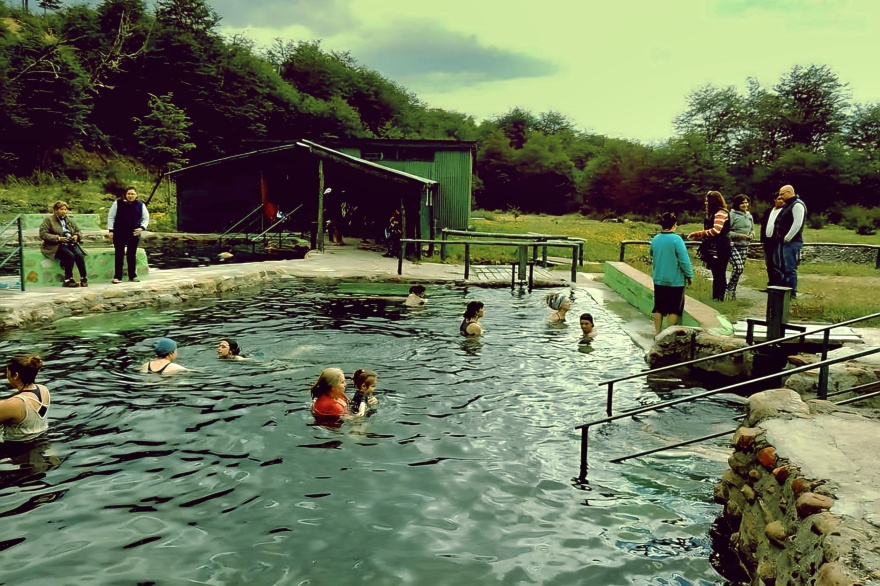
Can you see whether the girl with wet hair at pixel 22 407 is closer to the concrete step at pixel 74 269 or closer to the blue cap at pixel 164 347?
the blue cap at pixel 164 347

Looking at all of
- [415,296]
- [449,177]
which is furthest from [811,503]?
[449,177]

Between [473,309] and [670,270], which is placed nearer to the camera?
[670,270]

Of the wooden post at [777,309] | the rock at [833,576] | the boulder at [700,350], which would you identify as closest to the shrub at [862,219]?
the boulder at [700,350]

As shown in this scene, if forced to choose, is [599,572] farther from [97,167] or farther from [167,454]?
[97,167]

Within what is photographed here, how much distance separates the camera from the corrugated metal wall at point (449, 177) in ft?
101

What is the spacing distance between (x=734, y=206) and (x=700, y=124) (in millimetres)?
53889

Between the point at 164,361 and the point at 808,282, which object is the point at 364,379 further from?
the point at 808,282

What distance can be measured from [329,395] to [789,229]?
7.31m

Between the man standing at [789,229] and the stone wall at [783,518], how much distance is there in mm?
5360

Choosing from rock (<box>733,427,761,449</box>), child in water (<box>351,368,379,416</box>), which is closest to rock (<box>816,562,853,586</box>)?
rock (<box>733,427,761,449</box>)

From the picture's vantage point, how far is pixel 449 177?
1216 inches

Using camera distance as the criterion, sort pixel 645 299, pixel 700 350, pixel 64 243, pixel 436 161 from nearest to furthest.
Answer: pixel 700 350
pixel 64 243
pixel 645 299
pixel 436 161

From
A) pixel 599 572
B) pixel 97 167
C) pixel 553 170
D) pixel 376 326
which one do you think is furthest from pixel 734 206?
pixel 553 170

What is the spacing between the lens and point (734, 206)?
12633mm
